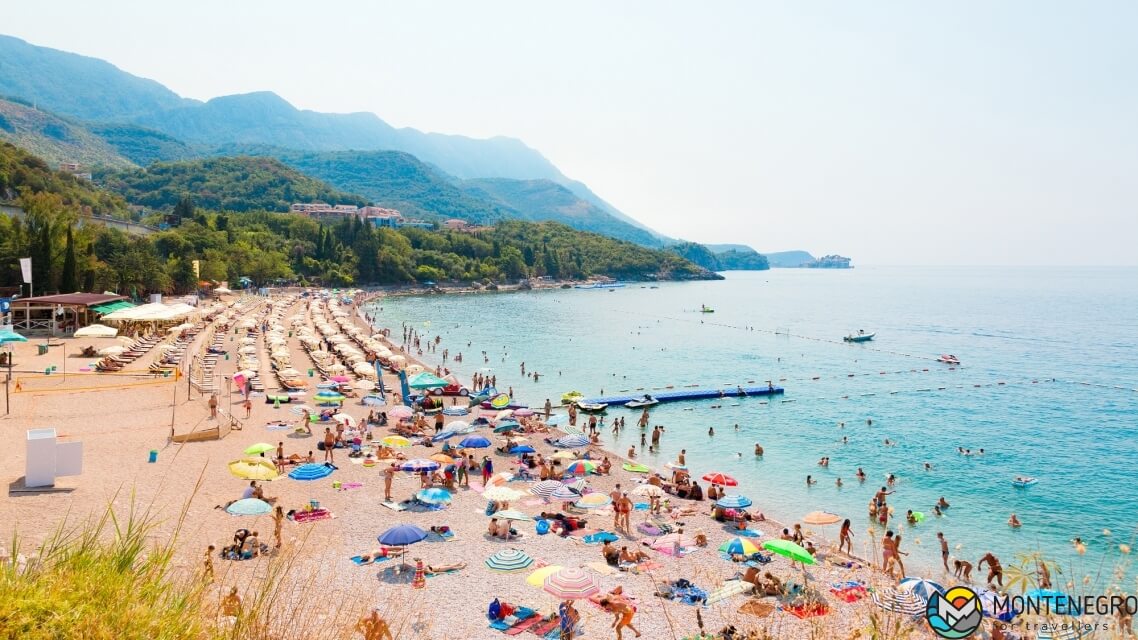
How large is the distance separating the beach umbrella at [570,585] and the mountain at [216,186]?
16027 cm

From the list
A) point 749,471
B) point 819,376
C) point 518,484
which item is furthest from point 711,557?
point 819,376

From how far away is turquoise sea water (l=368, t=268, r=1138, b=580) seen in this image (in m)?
21.5

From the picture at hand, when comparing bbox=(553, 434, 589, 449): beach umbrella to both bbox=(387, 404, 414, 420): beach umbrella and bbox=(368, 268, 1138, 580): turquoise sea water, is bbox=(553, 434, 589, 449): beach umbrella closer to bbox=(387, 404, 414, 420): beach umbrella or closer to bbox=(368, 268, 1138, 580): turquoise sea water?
bbox=(368, 268, 1138, 580): turquoise sea water

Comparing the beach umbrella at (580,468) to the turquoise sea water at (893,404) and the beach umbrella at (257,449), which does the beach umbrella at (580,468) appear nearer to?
the turquoise sea water at (893,404)

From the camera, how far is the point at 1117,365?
53.8 metres

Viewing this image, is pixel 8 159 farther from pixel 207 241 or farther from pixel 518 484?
pixel 518 484

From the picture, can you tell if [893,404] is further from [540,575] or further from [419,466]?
[540,575]

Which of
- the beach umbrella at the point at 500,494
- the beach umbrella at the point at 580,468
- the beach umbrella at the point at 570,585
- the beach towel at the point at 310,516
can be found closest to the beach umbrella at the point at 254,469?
the beach towel at the point at 310,516

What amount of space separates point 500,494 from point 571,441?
8.63 meters

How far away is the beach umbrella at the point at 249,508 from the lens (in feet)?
49.0

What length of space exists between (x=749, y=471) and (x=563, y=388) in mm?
16995

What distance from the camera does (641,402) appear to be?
3609 cm

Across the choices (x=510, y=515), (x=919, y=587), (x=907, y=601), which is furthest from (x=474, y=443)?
(x=907, y=601)

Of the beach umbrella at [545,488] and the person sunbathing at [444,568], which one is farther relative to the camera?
the beach umbrella at [545,488]
